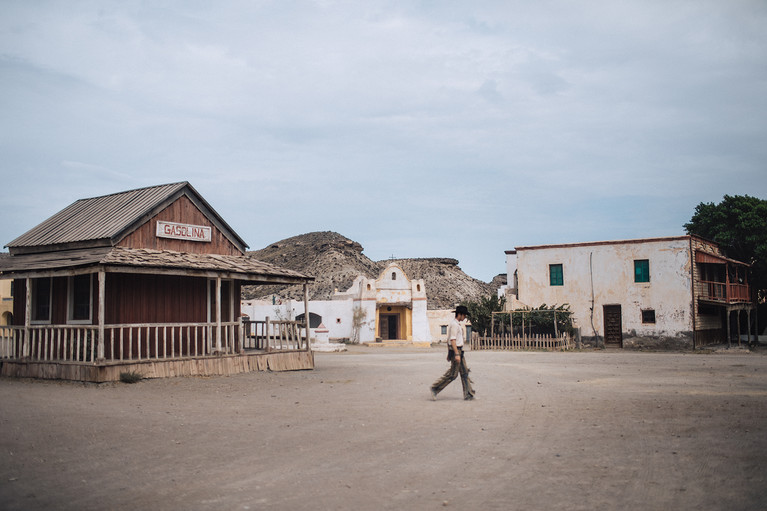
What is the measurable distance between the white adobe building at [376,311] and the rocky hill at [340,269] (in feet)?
66.6

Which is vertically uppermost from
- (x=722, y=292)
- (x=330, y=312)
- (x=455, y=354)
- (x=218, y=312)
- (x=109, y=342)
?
(x=722, y=292)

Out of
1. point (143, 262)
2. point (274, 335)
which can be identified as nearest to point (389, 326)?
point (274, 335)

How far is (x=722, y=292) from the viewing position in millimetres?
39000

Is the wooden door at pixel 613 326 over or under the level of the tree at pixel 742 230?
under

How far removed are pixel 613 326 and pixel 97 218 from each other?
1107 inches

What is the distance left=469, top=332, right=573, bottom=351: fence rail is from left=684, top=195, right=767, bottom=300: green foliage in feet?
46.4

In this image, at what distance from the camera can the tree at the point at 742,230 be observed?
139 feet

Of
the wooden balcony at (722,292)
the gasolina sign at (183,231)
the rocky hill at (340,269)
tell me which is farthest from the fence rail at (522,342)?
the rocky hill at (340,269)

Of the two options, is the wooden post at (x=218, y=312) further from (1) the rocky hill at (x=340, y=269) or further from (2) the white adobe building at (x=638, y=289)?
(1) the rocky hill at (x=340, y=269)

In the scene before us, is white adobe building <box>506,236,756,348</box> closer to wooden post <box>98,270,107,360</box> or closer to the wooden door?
the wooden door

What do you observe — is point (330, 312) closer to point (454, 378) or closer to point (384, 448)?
point (454, 378)

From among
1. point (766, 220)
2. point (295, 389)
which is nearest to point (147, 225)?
point (295, 389)

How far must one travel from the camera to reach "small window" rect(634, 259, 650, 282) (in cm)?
3738

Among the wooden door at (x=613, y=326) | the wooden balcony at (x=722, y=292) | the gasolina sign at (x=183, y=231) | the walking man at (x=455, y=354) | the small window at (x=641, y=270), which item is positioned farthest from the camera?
the wooden door at (x=613, y=326)
